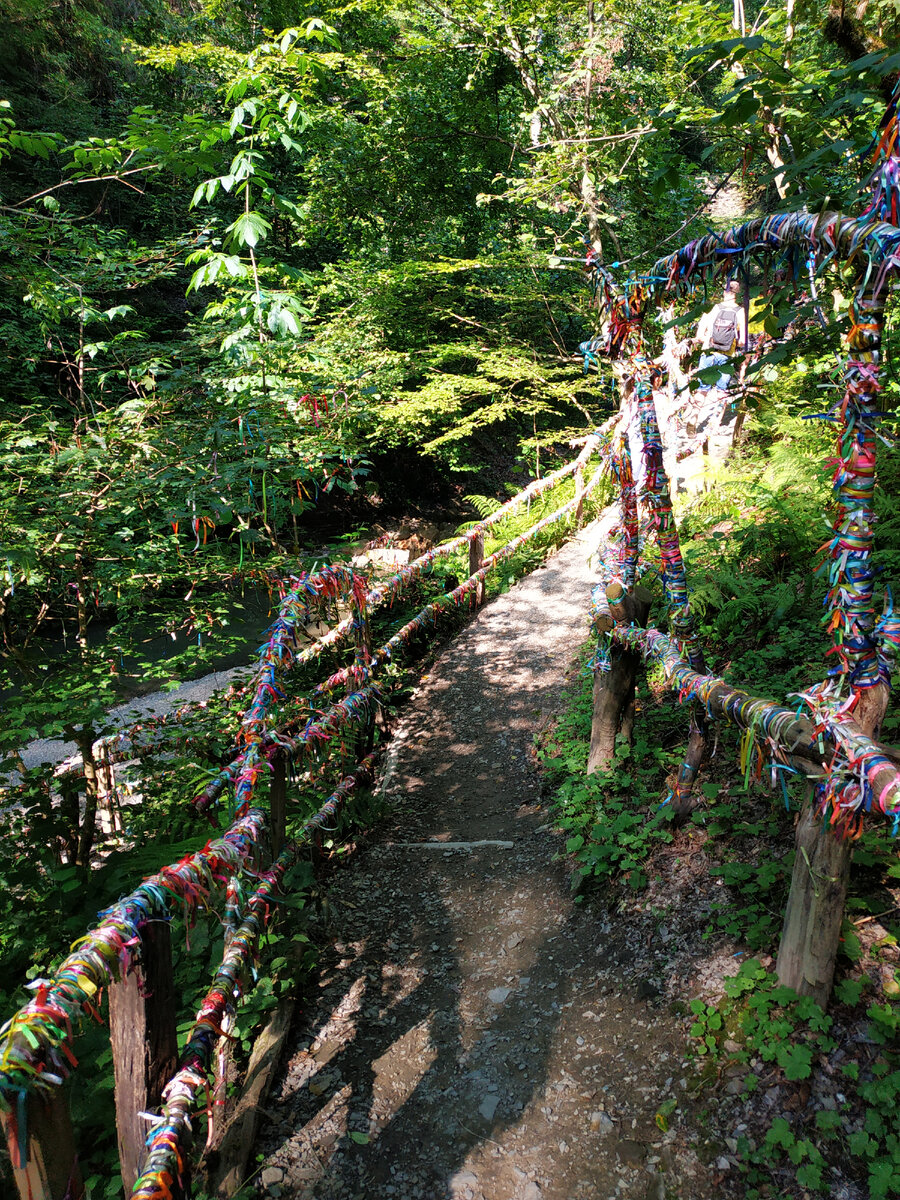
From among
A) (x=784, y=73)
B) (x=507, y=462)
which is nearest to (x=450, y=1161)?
(x=784, y=73)

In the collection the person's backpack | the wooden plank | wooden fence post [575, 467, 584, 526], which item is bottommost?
the wooden plank

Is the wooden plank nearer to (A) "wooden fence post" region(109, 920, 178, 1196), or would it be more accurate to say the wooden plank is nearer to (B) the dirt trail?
(B) the dirt trail

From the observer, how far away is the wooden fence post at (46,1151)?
4.75 ft

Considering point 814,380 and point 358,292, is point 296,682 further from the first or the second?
point 358,292

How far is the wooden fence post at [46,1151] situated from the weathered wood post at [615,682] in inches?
126

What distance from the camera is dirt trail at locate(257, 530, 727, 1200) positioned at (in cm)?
239

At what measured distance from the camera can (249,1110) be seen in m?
2.56

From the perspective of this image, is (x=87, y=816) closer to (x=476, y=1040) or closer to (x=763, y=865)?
(x=476, y=1040)

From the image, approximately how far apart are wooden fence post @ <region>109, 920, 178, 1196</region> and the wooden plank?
1.76 ft

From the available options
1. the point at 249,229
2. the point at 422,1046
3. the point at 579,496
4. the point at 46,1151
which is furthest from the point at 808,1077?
the point at 579,496

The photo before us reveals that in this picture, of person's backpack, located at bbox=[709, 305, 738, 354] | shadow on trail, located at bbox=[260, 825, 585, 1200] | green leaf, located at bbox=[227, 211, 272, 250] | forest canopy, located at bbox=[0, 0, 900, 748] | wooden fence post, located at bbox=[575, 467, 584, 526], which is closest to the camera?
shadow on trail, located at bbox=[260, 825, 585, 1200]

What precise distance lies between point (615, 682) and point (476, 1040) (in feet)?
6.75

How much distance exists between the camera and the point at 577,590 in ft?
28.0

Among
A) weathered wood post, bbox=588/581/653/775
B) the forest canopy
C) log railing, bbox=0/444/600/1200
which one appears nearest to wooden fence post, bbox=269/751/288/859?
log railing, bbox=0/444/600/1200
